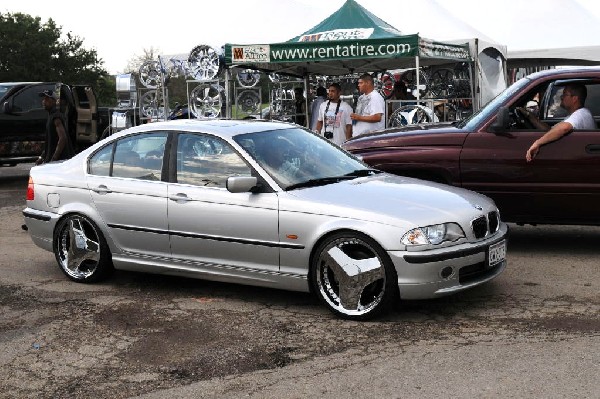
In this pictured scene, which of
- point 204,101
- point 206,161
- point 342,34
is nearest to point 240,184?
point 206,161

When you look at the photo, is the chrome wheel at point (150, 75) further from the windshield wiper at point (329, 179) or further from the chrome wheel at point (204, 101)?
the windshield wiper at point (329, 179)

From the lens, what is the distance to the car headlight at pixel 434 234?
5.43 metres

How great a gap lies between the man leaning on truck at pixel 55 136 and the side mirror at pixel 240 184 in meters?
5.29

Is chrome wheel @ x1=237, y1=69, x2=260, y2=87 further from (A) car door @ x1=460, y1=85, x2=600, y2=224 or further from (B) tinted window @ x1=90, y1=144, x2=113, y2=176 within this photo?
(B) tinted window @ x1=90, y1=144, x2=113, y2=176

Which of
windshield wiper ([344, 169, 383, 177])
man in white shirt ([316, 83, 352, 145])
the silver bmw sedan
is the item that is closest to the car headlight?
the silver bmw sedan

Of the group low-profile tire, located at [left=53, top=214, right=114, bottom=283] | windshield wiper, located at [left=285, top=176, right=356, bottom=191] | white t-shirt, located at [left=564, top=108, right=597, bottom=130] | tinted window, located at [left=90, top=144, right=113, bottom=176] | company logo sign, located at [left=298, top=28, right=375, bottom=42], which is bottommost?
low-profile tire, located at [left=53, top=214, right=114, bottom=283]

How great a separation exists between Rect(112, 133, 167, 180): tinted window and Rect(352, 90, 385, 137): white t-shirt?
4762 millimetres

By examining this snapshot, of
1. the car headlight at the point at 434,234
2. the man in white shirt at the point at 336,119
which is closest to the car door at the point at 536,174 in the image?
the car headlight at the point at 434,234

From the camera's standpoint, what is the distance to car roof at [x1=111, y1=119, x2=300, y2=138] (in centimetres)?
650

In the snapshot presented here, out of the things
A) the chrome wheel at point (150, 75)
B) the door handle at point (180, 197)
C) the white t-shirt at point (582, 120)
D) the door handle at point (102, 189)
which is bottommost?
the door handle at point (180, 197)

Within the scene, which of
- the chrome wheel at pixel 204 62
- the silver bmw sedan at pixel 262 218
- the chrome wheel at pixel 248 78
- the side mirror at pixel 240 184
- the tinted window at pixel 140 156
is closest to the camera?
the silver bmw sedan at pixel 262 218

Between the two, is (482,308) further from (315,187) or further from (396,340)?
(315,187)

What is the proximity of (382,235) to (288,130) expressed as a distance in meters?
1.71

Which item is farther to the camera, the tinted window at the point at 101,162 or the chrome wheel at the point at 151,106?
the chrome wheel at the point at 151,106
